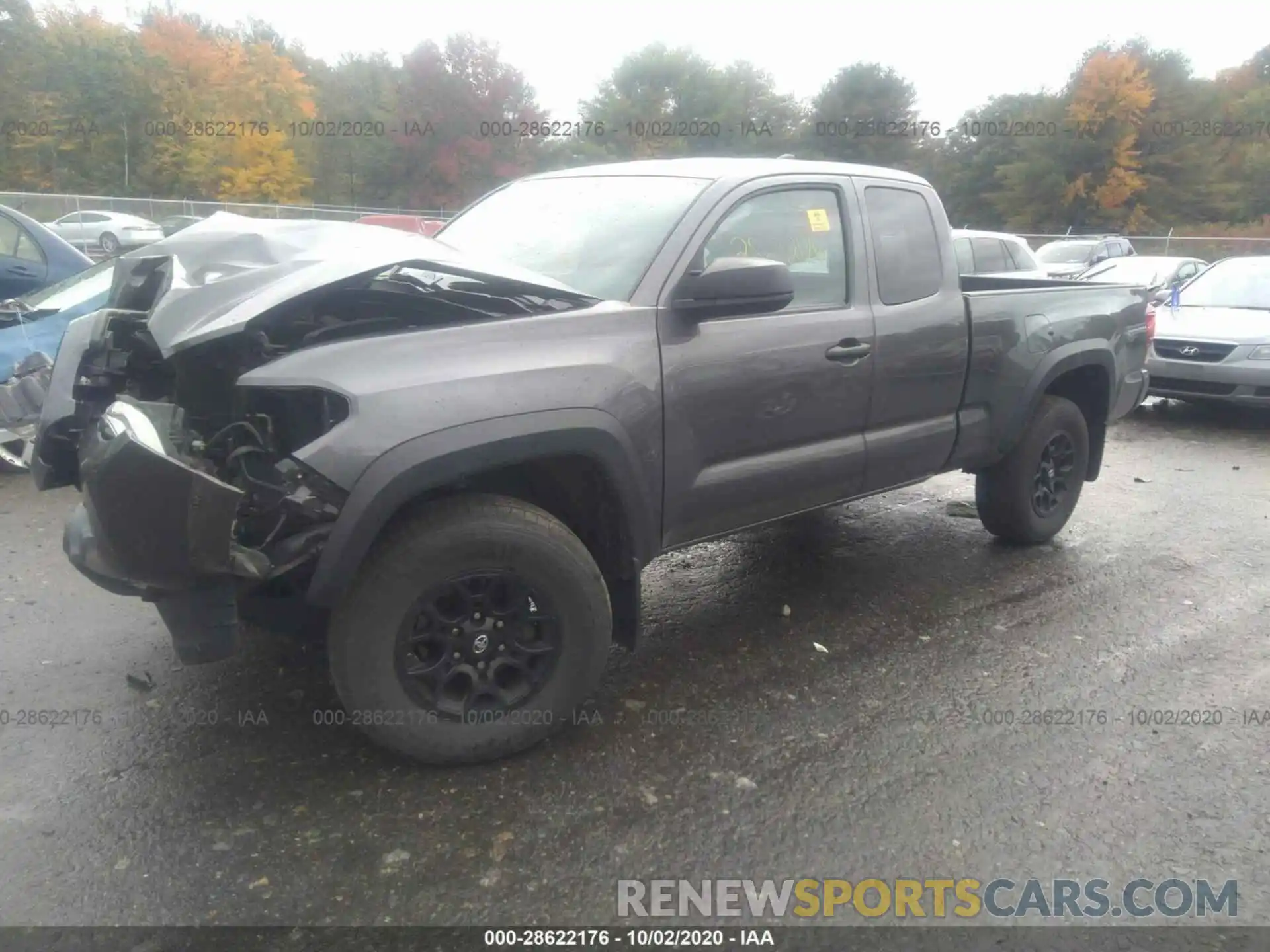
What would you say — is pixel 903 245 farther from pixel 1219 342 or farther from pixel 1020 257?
pixel 1020 257

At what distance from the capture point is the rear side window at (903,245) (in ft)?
13.3

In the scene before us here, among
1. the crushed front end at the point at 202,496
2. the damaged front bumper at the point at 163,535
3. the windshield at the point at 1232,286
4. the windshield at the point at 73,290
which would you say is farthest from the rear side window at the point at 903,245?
the windshield at the point at 1232,286

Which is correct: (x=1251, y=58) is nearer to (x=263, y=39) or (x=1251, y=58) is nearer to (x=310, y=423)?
(x=263, y=39)

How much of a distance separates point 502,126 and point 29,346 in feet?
121

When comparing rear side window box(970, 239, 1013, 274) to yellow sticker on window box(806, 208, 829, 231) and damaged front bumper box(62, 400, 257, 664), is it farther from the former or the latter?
damaged front bumper box(62, 400, 257, 664)

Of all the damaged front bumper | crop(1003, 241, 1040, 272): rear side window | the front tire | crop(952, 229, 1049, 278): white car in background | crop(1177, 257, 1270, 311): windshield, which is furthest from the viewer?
crop(1003, 241, 1040, 272): rear side window

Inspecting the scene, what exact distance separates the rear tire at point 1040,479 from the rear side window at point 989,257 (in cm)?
494

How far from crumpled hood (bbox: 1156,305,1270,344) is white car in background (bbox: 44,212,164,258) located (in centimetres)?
1746

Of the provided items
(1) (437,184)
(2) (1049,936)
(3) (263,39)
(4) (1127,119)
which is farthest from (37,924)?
(3) (263,39)

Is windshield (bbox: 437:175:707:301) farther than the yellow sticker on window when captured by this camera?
No

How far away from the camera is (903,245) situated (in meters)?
4.16

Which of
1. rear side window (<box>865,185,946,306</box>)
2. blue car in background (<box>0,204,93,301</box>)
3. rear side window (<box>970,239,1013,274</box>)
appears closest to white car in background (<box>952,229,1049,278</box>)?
rear side window (<box>970,239,1013,274</box>)

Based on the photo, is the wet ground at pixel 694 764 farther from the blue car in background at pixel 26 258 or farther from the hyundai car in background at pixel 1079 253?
the hyundai car in background at pixel 1079 253

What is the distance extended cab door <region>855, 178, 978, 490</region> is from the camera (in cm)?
398
